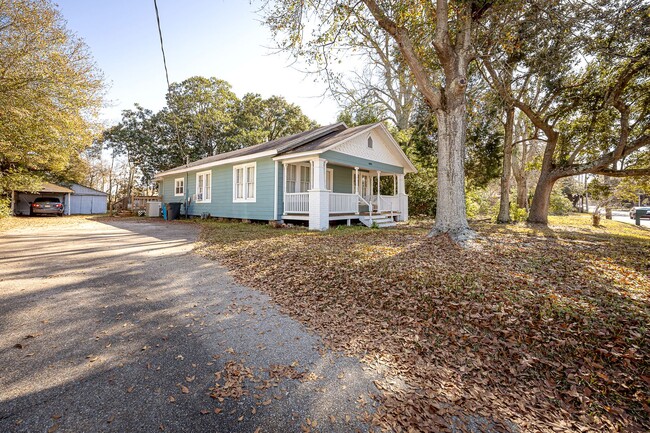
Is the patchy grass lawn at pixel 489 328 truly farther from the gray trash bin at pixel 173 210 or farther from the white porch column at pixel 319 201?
the gray trash bin at pixel 173 210

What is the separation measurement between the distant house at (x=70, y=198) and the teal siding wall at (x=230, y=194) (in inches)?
480

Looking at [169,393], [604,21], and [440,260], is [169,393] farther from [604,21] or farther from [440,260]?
[604,21]

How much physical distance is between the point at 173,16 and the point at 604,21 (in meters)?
12.2

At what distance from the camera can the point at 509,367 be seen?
2645 mm

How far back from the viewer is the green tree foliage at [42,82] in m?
9.99

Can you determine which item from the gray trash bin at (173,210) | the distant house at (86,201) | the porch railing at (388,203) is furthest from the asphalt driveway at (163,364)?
the distant house at (86,201)

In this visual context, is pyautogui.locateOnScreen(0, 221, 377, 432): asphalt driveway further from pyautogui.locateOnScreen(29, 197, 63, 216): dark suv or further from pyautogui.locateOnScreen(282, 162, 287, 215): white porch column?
pyautogui.locateOnScreen(29, 197, 63, 216): dark suv

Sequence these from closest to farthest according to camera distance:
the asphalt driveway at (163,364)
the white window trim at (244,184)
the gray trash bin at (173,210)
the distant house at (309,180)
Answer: the asphalt driveway at (163,364)
the distant house at (309,180)
the white window trim at (244,184)
the gray trash bin at (173,210)

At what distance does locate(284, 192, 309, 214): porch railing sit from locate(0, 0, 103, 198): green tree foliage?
9.65 meters

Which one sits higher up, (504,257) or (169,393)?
(504,257)

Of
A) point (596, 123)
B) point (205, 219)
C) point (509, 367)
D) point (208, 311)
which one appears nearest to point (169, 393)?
point (208, 311)

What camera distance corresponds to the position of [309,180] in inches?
551

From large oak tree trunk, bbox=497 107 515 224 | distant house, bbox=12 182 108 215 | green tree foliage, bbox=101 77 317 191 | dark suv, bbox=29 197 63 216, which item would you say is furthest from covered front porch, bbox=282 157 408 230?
distant house, bbox=12 182 108 215

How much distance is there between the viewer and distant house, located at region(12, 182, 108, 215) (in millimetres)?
22758
